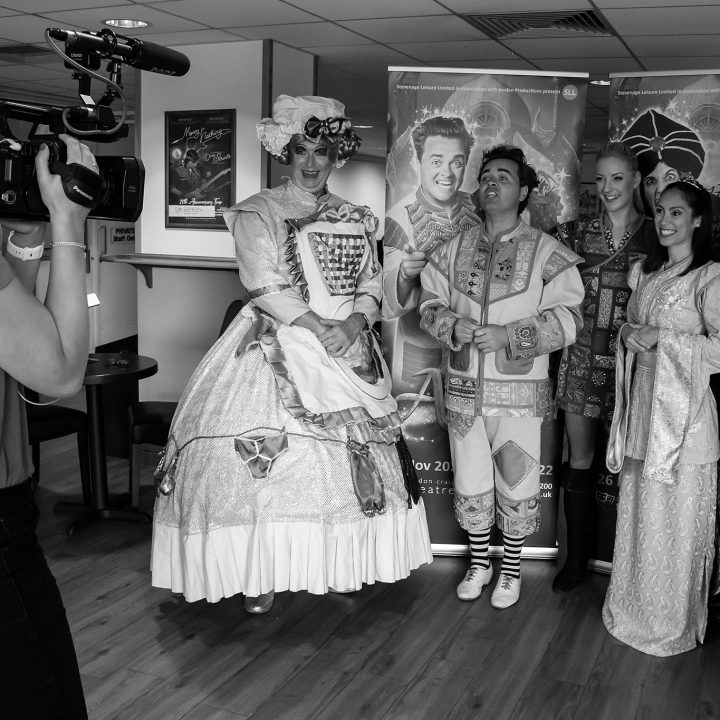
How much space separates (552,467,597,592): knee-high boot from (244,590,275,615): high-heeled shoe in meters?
1.09

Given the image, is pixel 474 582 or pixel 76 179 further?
pixel 474 582

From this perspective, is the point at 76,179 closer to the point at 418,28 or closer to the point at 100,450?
the point at 100,450

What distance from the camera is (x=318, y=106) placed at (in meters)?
3.11

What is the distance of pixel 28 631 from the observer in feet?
4.33

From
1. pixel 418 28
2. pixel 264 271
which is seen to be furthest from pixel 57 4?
pixel 264 271

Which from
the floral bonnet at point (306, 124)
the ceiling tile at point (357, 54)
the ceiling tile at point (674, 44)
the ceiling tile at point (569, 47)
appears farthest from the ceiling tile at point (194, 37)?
the ceiling tile at point (674, 44)

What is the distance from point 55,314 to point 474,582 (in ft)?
8.01

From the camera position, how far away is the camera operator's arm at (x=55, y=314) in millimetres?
1254

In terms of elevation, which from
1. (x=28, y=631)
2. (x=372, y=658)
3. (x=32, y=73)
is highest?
(x=32, y=73)

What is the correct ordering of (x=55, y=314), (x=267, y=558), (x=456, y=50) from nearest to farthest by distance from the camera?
(x=55, y=314) → (x=267, y=558) → (x=456, y=50)

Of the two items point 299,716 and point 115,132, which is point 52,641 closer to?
point 115,132

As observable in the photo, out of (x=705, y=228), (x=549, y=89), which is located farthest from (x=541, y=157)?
(x=705, y=228)

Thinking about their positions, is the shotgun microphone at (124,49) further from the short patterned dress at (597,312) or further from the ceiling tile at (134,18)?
the ceiling tile at (134,18)

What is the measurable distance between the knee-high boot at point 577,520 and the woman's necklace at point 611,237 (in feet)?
2.80
